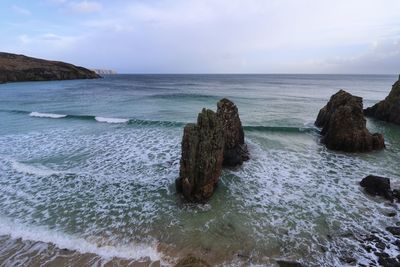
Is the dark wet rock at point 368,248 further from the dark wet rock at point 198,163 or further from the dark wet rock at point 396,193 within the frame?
the dark wet rock at point 198,163

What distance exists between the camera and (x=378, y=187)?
10609 mm

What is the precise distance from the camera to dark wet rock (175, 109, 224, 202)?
32.3ft

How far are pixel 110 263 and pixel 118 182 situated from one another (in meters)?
5.20

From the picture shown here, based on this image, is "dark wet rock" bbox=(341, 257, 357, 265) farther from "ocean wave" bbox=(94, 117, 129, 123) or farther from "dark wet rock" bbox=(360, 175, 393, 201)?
"ocean wave" bbox=(94, 117, 129, 123)

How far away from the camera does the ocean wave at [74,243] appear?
7.33 meters

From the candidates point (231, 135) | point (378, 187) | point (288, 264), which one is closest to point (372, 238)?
point (288, 264)

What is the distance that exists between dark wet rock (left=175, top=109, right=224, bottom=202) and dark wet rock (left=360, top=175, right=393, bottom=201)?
256 inches

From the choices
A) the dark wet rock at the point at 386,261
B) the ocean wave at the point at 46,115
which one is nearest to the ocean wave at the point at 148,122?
the ocean wave at the point at 46,115

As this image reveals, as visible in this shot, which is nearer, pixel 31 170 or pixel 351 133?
pixel 31 170

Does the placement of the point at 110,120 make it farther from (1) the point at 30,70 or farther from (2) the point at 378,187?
(1) the point at 30,70

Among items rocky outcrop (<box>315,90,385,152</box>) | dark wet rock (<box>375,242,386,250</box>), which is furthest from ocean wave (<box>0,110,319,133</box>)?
dark wet rock (<box>375,242,386,250</box>)

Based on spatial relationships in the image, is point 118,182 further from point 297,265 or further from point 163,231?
point 297,265

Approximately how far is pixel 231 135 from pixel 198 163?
4404 mm

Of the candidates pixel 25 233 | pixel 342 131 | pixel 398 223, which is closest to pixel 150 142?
pixel 25 233
